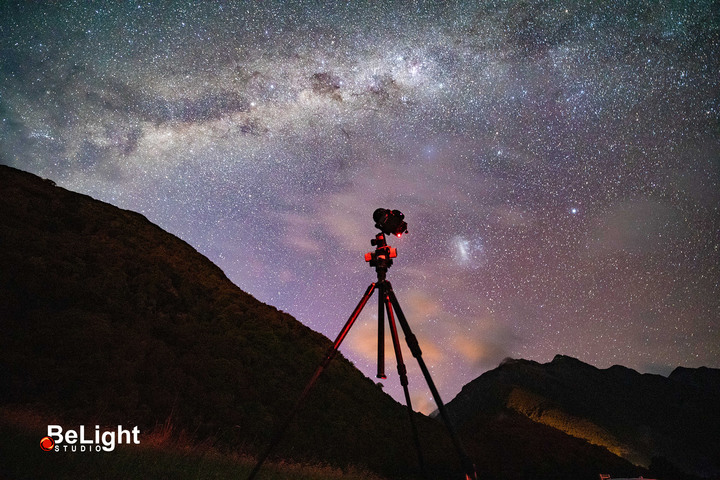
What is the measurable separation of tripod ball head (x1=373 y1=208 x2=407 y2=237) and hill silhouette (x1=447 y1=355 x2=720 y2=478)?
163ft

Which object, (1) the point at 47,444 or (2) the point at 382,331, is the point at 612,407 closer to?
(2) the point at 382,331

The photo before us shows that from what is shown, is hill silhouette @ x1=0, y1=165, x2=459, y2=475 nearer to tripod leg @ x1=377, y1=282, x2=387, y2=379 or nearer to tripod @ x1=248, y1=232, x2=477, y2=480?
tripod @ x1=248, y1=232, x2=477, y2=480

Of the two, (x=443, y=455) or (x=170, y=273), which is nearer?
(x=443, y=455)

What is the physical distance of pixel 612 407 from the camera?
57.7 meters

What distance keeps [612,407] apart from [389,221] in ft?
235

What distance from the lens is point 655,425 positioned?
5622cm

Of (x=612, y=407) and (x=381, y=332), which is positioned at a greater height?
(x=612, y=407)

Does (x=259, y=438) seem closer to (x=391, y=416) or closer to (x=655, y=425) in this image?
(x=391, y=416)

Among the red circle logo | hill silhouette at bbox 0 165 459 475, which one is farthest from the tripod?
hill silhouette at bbox 0 165 459 475

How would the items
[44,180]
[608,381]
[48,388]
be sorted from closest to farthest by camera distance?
1. [48,388]
2. [44,180]
3. [608,381]

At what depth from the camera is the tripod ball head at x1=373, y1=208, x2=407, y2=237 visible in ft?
14.4

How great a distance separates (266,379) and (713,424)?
255 ft

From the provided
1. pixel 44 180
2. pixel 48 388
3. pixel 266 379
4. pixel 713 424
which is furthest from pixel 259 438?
pixel 713 424

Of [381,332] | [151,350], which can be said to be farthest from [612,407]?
[381,332]
